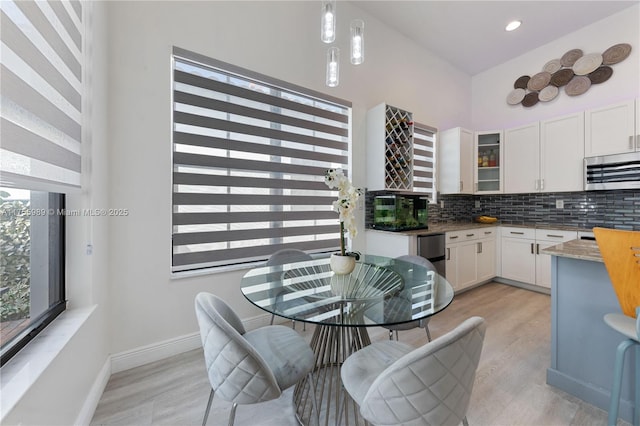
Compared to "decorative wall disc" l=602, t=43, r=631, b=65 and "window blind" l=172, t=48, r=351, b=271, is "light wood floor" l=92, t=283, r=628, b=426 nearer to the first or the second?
"window blind" l=172, t=48, r=351, b=271

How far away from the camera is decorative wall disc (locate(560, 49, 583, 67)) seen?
136 inches

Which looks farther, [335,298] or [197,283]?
[197,283]

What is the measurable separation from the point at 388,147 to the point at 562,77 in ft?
9.60

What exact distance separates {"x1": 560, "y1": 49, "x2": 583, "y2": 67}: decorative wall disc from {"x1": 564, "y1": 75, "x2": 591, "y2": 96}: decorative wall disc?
0.22m

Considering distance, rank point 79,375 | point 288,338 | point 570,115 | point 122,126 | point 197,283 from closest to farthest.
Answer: point 79,375 < point 288,338 < point 122,126 < point 197,283 < point 570,115

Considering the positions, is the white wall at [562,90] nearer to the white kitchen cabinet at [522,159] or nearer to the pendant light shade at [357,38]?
the white kitchen cabinet at [522,159]

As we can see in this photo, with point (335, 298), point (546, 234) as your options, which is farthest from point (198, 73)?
point (546, 234)

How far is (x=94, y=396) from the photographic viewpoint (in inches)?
56.4

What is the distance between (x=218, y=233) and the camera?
221 cm

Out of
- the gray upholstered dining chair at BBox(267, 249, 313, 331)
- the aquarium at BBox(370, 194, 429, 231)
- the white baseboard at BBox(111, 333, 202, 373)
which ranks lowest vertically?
the white baseboard at BBox(111, 333, 202, 373)

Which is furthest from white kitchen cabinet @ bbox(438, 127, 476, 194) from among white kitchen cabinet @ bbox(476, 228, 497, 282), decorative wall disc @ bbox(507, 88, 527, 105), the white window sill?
the white window sill

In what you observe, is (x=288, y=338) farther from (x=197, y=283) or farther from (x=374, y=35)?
(x=374, y=35)

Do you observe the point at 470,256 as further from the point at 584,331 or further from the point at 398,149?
the point at 584,331

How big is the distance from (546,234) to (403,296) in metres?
3.28
